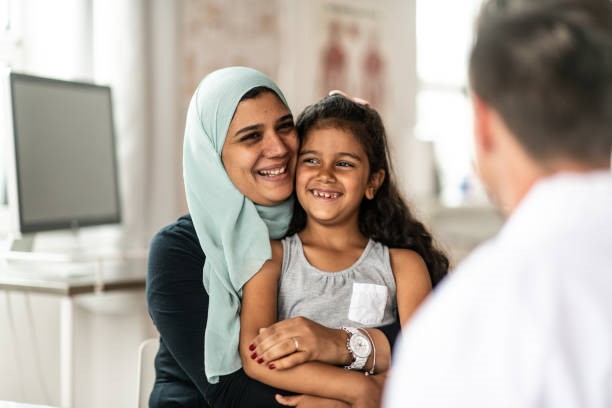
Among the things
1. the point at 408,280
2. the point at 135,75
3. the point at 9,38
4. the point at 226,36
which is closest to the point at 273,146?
the point at 408,280

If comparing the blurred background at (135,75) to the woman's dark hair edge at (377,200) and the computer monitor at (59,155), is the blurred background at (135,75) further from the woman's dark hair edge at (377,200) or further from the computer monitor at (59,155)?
the woman's dark hair edge at (377,200)

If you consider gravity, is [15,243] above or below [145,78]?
below

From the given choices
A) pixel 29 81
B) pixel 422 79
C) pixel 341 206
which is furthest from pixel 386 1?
pixel 341 206

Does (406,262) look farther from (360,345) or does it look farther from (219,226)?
(219,226)

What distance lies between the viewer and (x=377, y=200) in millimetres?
2031

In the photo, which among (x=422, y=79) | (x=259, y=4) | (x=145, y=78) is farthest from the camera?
(x=422, y=79)

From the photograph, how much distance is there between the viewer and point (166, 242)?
179 centimetres

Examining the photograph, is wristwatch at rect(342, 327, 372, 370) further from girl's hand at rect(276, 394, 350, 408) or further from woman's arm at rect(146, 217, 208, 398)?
woman's arm at rect(146, 217, 208, 398)

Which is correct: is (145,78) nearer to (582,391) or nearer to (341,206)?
→ (341,206)

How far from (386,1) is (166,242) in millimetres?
3384

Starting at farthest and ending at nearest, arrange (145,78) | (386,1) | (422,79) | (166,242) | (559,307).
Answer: (422,79), (386,1), (145,78), (166,242), (559,307)

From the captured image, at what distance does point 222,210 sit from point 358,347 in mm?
415

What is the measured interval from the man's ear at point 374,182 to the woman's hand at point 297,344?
1.41 feet

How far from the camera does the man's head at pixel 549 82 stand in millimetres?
782
